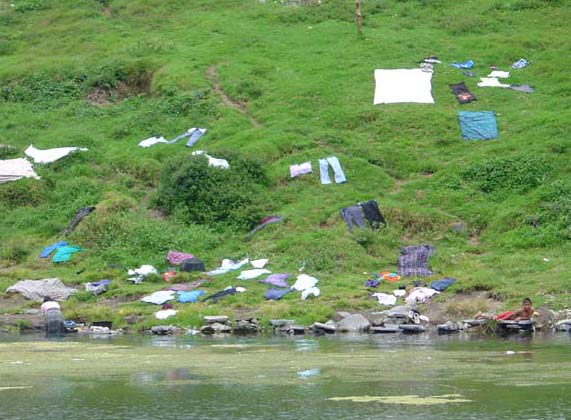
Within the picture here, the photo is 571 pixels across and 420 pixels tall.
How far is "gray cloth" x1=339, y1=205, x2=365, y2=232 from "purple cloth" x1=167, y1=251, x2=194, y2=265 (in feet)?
15.2

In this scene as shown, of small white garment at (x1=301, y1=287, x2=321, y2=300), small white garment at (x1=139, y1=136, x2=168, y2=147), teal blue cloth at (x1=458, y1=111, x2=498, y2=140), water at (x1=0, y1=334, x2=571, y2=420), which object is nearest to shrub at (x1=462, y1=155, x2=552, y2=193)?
teal blue cloth at (x1=458, y1=111, x2=498, y2=140)

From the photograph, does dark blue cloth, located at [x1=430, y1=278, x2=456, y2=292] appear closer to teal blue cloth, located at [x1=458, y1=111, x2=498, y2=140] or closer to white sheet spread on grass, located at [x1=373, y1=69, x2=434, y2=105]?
teal blue cloth, located at [x1=458, y1=111, x2=498, y2=140]

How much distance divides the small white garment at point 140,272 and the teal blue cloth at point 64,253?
2704 millimetres

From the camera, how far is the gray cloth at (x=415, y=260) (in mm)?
28016

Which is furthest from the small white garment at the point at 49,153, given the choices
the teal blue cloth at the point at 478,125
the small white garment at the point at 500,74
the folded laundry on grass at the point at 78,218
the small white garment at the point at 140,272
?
the small white garment at the point at 500,74

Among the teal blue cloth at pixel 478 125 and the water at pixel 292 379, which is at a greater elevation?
the teal blue cloth at pixel 478 125

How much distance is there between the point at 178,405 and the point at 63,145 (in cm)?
2709

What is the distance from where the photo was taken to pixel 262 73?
144ft

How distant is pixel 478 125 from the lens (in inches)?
1459

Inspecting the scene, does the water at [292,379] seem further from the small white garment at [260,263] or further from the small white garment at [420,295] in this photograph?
the small white garment at [260,263]

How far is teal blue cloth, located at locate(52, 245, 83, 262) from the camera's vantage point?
3108cm

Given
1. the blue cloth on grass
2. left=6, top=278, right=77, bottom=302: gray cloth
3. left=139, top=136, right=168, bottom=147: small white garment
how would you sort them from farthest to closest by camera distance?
left=139, top=136, right=168, bottom=147: small white garment → left=6, top=278, right=77, bottom=302: gray cloth → the blue cloth on grass

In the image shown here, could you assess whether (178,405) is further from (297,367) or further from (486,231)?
(486,231)

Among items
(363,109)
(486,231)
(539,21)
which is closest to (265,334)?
(486,231)
